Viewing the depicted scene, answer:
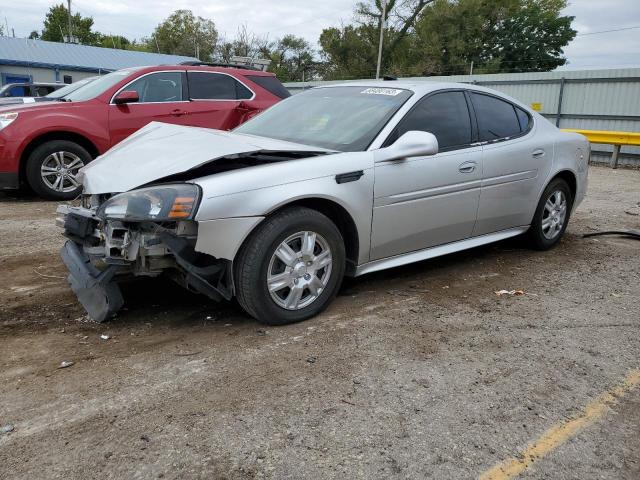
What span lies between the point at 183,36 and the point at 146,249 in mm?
76395

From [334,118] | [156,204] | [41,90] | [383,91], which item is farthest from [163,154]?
[41,90]

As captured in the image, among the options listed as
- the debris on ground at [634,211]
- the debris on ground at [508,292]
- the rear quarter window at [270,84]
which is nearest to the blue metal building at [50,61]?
the rear quarter window at [270,84]

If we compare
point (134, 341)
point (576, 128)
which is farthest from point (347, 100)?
point (576, 128)

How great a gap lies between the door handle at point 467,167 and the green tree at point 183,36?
64.8 m

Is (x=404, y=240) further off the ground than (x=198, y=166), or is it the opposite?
(x=198, y=166)

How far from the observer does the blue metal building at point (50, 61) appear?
35875mm

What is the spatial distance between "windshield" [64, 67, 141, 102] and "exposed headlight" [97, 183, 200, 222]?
16.9ft

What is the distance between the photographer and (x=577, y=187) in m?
5.80

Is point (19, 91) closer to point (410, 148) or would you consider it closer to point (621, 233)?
point (410, 148)

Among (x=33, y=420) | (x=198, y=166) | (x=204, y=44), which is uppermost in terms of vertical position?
(x=204, y=44)

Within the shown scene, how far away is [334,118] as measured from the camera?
173 inches

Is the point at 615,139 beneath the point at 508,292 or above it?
above

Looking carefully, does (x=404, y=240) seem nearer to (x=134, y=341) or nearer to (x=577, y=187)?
(x=134, y=341)

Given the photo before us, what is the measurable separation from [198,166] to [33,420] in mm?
1602
